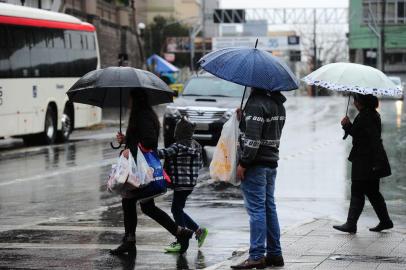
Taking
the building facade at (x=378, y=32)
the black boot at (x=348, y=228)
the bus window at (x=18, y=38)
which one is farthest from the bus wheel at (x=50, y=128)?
the building facade at (x=378, y=32)

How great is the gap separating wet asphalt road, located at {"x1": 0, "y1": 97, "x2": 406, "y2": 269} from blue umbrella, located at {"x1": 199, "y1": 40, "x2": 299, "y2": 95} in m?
1.91

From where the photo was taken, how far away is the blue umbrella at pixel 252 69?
328 inches

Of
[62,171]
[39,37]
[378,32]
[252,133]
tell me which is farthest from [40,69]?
[378,32]

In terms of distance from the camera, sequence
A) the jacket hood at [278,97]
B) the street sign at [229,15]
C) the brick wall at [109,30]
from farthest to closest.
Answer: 1. the street sign at [229,15]
2. the brick wall at [109,30]
3. the jacket hood at [278,97]

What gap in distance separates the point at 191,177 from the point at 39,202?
497 cm

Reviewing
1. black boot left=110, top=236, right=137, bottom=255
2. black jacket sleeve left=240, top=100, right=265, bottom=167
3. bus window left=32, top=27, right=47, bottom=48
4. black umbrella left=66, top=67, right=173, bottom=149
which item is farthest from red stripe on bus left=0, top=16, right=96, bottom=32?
black jacket sleeve left=240, top=100, right=265, bottom=167

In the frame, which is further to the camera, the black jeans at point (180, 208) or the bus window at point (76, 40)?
the bus window at point (76, 40)

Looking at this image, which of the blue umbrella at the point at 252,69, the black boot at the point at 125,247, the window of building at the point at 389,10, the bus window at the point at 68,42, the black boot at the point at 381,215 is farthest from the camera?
the window of building at the point at 389,10

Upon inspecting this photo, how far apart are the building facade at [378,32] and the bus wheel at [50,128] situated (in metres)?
59.9

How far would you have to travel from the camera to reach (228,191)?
49.9ft

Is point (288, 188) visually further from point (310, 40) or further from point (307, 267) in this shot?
point (310, 40)

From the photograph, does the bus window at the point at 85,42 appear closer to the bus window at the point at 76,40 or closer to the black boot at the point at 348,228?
the bus window at the point at 76,40

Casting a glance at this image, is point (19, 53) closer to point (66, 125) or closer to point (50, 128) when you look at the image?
point (50, 128)

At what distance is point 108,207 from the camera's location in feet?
43.3
